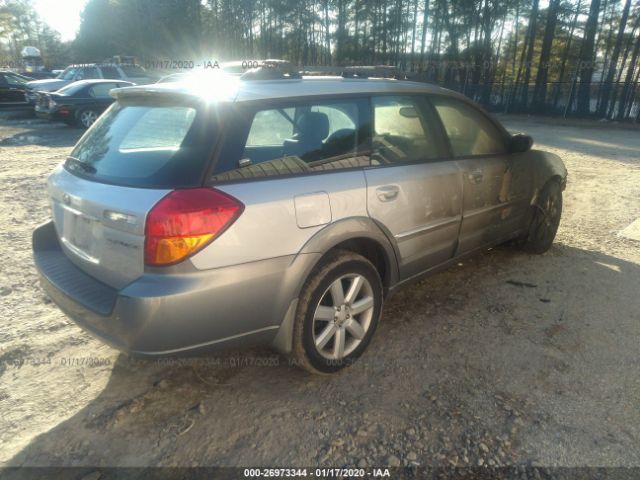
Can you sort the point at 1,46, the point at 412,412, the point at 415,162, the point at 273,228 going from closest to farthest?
the point at 273,228 < the point at 412,412 < the point at 415,162 < the point at 1,46

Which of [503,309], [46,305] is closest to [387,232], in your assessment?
[503,309]

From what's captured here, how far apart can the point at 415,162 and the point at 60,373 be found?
256cm

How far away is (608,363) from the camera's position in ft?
9.24

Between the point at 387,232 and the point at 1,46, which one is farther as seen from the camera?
the point at 1,46

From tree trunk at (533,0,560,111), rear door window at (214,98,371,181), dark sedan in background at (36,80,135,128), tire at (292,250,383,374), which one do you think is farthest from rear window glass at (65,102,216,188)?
tree trunk at (533,0,560,111)

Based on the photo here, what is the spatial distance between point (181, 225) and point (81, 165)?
38.6 inches

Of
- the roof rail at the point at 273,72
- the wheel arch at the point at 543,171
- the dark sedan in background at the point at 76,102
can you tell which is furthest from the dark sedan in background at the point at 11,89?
the wheel arch at the point at 543,171

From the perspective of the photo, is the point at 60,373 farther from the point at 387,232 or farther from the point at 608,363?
the point at 608,363

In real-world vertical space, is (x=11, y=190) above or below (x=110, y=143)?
below

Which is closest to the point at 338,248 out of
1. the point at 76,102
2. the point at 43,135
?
the point at 43,135

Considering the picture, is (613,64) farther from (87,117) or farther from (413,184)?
(413,184)

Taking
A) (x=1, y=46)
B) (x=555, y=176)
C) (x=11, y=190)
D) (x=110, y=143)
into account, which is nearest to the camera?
(x=110, y=143)

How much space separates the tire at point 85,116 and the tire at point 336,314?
13420 mm

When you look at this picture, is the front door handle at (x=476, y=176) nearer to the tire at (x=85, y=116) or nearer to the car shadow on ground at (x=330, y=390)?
the car shadow on ground at (x=330, y=390)
